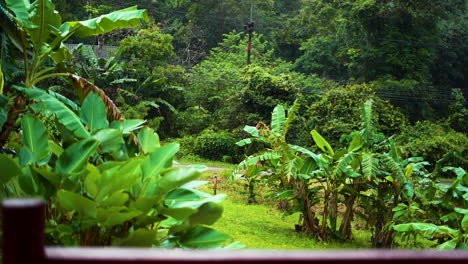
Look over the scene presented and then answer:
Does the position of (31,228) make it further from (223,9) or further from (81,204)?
(223,9)

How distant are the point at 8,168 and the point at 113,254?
8.41 feet

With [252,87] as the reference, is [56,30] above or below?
above

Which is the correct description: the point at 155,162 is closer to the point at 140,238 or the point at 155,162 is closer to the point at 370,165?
the point at 140,238

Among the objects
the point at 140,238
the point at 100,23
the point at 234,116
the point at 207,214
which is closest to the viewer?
the point at 140,238

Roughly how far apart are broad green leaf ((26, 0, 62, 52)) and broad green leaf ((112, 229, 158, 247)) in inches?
113

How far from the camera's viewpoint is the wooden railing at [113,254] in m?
0.77

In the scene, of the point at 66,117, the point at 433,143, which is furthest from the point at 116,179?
the point at 433,143

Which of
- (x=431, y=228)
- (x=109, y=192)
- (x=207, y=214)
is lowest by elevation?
(x=431, y=228)

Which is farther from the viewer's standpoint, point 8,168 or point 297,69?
point 297,69

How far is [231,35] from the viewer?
88.2 feet

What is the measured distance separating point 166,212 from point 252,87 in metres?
15.1

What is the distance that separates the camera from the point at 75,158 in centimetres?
311

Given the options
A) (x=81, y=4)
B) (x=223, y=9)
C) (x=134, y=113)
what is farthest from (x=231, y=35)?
(x=134, y=113)

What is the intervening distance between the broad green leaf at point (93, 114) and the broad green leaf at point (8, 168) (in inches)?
34.6
